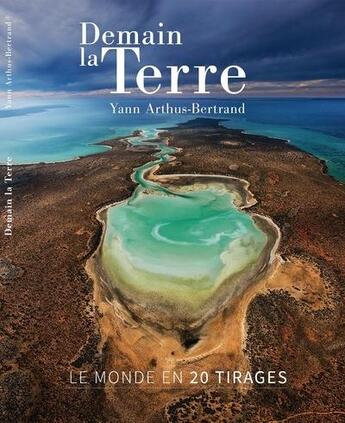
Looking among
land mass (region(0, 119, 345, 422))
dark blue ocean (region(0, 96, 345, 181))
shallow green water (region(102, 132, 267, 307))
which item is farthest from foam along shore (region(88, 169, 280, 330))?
dark blue ocean (region(0, 96, 345, 181))

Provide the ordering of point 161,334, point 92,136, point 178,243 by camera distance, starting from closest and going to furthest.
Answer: point 161,334 < point 178,243 < point 92,136

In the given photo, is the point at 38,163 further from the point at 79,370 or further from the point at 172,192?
the point at 79,370

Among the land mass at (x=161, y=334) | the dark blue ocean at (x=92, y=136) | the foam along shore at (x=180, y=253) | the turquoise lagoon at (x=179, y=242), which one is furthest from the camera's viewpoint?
the dark blue ocean at (x=92, y=136)

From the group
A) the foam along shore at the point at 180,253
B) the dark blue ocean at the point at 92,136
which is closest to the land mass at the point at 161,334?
the foam along shore at the point at 180,253

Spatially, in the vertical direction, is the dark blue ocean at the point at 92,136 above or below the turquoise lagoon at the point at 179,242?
above

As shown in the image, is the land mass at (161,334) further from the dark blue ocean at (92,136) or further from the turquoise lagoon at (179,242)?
the dark blue ocean at (92,136)

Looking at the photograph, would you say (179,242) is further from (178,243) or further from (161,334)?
(161,334)

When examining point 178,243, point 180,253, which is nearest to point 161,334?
point 180,253

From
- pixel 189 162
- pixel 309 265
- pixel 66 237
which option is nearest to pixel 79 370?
pixel 66 237
